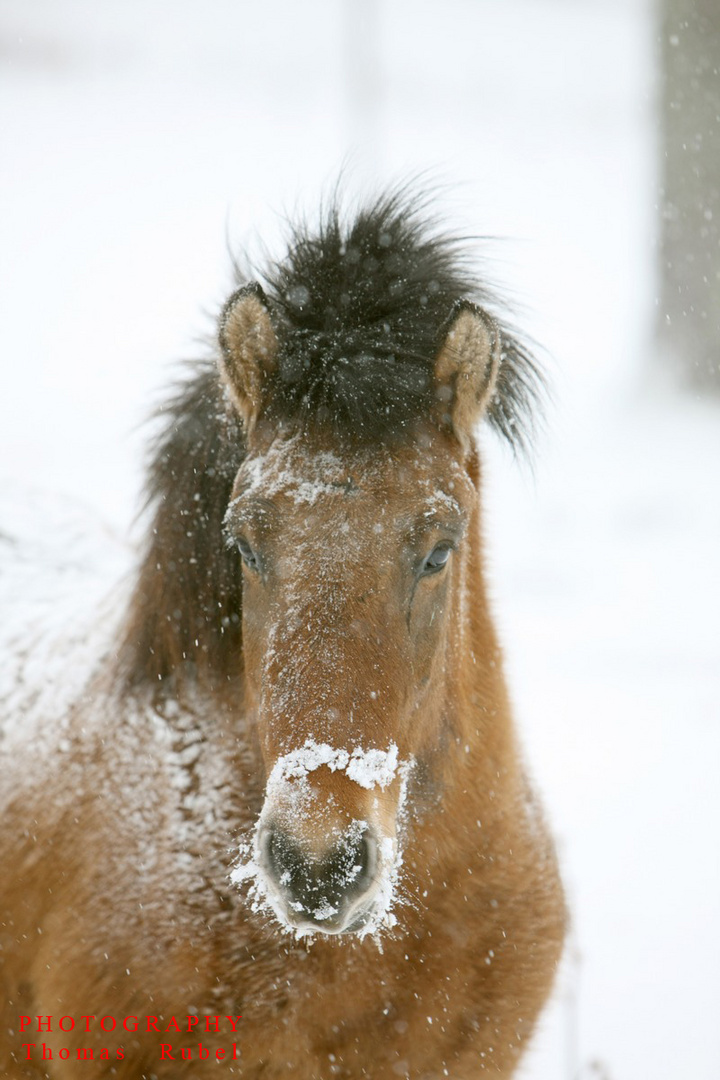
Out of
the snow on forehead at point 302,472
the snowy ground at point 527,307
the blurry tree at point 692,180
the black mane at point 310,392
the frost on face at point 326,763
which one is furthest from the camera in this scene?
the blurry tree at point 692,180

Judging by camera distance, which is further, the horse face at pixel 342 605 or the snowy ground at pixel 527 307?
the snowy ground at pixel 527 307

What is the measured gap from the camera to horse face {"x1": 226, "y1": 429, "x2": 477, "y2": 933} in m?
2.00

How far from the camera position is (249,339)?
8.34 feet

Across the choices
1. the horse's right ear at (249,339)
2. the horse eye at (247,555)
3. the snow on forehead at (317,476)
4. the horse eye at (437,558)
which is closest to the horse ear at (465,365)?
the snow on forehead at (317,476)

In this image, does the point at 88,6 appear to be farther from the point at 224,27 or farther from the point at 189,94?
the point at 189,94

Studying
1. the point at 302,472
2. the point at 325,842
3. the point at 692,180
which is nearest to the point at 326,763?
the point at 325,842

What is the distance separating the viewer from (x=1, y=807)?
296 cm

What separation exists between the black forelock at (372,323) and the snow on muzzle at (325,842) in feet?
2.62

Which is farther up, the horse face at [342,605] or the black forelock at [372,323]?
the black forelock at [372,323]

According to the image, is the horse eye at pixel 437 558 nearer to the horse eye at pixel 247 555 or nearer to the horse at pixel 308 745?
the horse at pixel 308 745

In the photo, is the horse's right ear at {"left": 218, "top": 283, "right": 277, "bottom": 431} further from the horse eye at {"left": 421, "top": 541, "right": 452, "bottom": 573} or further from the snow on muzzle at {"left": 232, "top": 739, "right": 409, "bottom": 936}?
the snow on muzzle at {"left": 232, "top": 739, "right": 409, "bottom": 936}

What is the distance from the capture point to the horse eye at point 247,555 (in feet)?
7.89

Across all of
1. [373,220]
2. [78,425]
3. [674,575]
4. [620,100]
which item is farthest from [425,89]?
[373,220]

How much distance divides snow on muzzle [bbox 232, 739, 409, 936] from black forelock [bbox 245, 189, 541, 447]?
31.4 inches
